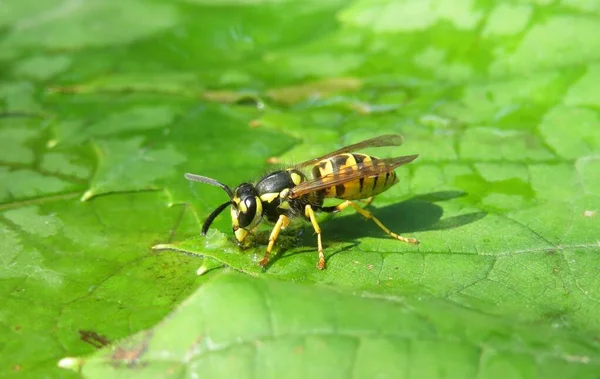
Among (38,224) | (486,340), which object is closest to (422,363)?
→ (486,340)

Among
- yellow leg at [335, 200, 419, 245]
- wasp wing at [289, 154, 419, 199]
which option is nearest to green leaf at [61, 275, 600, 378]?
yellow leg at [335, 200, 419, 245]

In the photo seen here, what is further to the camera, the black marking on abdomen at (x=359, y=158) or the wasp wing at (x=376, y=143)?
the wasp wing at (x=376, y=143)

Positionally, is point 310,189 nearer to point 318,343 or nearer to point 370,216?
point 370,216

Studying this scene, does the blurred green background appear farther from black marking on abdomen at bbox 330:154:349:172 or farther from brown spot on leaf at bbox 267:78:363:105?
black marking on abdomen at bbox 330:154:349:172

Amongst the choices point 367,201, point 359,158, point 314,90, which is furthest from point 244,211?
point 314,90

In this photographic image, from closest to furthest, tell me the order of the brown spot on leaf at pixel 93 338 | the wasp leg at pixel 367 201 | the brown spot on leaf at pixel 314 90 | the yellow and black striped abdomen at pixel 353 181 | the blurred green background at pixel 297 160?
1. the blurred green background at pixel 297 160
2. the brown spot on leaf at pixel 93 338
3. the yellow and black striped abdomen at pixel 353 181
4. the wasp leg at pixel 367 201
5. the brown spot on leaf at pixel 314 90

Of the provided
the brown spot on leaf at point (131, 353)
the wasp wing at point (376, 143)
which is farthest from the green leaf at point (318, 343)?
the wasp wing at point (376, 143)

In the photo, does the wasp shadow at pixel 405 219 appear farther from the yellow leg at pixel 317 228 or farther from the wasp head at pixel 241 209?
the wasp head at pixel 241 209
